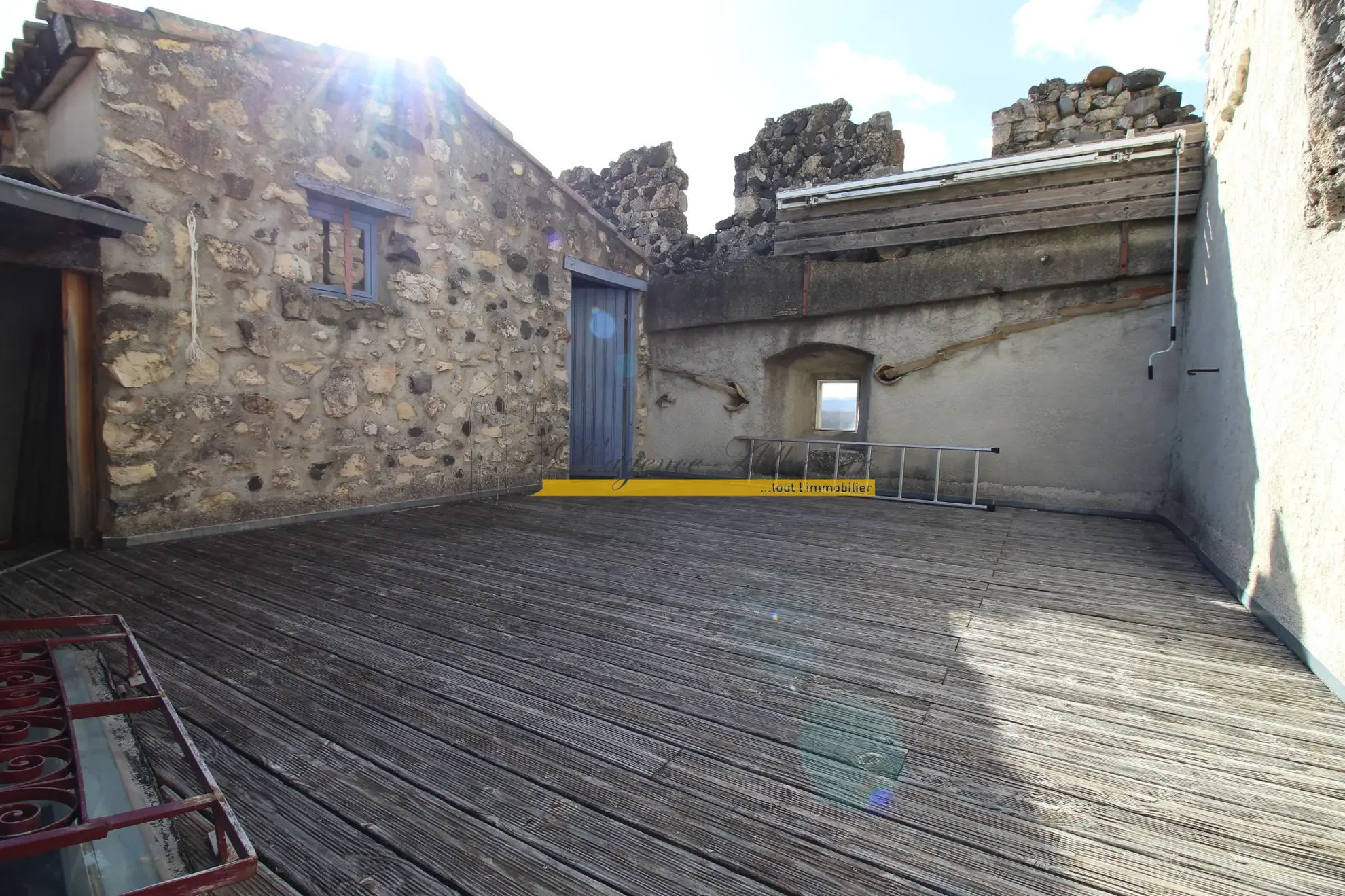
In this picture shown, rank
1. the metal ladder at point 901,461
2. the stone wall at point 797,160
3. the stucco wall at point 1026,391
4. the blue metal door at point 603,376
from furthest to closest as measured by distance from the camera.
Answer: the blue metal door at point 603,376
the stone wall at point 797,160
the metal ladder at point 901,461
the stucco wall at point 1026,391

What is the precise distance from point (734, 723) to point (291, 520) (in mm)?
3725

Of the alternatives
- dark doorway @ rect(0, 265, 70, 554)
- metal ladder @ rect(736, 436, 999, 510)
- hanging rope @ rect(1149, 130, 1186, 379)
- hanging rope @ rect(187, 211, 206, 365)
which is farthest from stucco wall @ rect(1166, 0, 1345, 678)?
dark doorway @ rect(0, 265, 70, 554)

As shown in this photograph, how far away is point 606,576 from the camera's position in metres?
3.28

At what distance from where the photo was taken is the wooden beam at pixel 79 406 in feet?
11.2

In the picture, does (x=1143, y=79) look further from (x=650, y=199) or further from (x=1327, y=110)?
(x=650, y=199)

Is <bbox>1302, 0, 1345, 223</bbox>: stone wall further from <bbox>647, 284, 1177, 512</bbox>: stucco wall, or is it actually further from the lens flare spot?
the lens flare spot

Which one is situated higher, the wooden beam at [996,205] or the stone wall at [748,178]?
the stone wall at [748,178]

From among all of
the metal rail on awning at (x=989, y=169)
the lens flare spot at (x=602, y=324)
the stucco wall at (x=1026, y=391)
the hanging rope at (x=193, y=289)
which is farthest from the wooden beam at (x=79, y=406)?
the metal rail on awning at (x=989, y=169)

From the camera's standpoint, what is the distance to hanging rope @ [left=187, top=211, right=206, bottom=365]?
3736 mm

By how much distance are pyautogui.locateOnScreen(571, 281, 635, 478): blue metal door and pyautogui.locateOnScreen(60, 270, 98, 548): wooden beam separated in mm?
4089

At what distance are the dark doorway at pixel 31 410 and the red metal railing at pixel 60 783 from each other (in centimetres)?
271

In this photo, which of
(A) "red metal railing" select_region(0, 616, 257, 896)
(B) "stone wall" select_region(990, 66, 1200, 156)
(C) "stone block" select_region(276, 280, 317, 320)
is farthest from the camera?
(B) "stone wall" select_region(990, 66, 1200, 156)

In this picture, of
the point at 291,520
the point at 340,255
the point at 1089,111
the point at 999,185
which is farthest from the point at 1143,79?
the point at 340,255

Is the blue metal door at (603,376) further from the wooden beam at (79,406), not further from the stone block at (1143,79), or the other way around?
the stone block at (1143,79)
